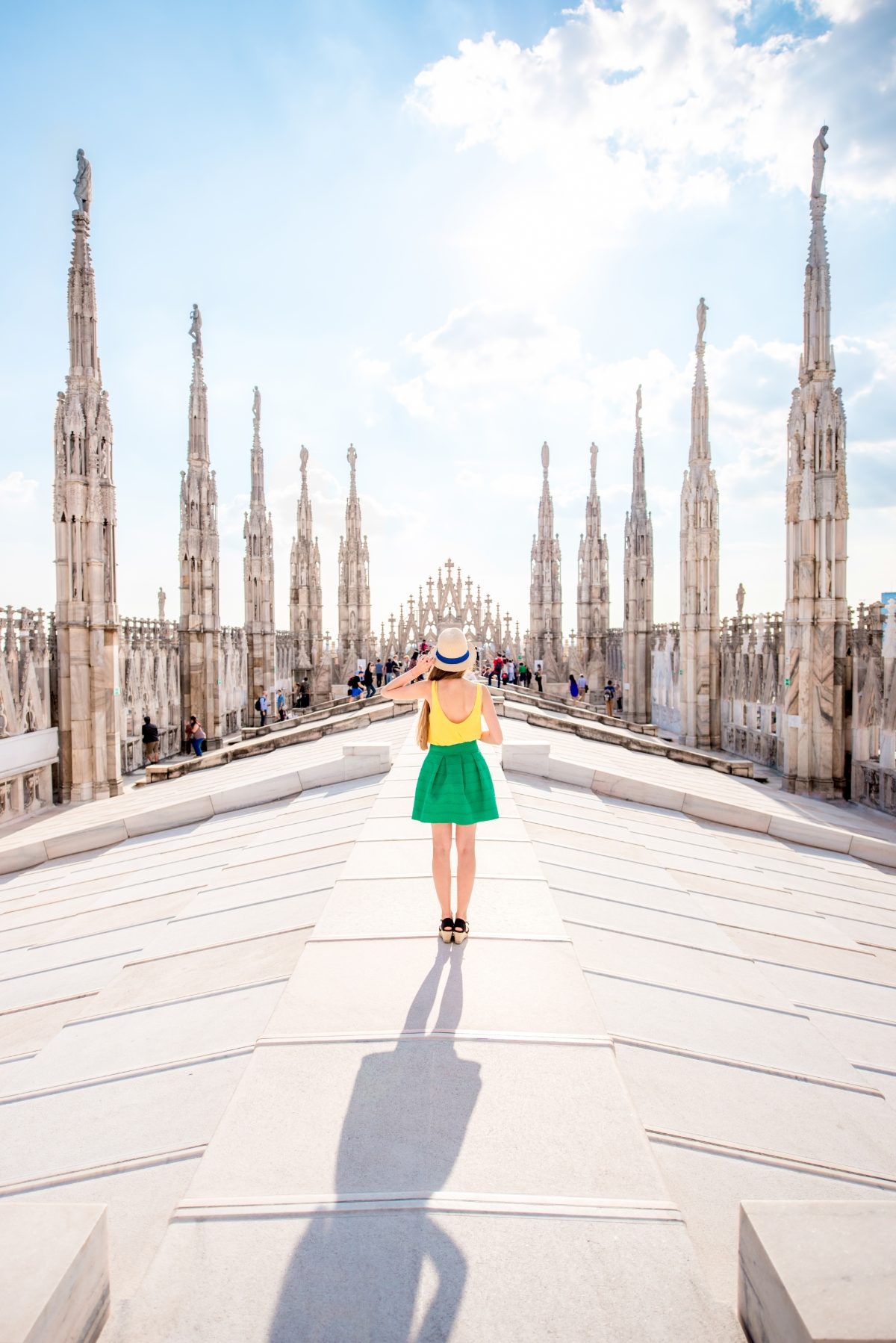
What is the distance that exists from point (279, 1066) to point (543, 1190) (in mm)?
920

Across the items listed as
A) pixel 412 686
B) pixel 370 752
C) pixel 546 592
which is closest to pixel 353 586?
pixel 546 592

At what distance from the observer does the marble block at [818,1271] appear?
1.39 m

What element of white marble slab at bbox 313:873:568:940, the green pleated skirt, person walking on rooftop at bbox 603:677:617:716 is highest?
the green pleated skirt

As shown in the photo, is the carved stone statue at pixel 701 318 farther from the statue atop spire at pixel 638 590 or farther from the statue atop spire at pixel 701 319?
the statue atop spire at pixel 638 590

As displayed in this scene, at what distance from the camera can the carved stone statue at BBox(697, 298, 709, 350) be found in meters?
21.8

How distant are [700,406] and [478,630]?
13.0m

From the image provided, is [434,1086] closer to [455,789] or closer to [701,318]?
[455,789]

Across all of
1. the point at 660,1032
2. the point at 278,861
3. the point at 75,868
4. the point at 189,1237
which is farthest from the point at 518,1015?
the point at 75,868

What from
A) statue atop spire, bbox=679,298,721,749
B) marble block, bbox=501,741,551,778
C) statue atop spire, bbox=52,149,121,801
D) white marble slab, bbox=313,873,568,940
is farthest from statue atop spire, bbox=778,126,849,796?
statue atop spire, bbox=52,149,121,801

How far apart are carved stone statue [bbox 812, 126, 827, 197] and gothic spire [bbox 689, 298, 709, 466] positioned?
5.84 metres

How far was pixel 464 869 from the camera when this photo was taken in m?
3.37

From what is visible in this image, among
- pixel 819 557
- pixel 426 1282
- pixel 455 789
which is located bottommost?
pixel 426 1282

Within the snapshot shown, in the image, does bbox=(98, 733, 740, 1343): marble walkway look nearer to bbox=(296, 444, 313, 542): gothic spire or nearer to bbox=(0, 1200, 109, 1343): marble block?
bbox=(0, 1200, 109, 1343): marble block

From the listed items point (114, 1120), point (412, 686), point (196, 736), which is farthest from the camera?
point (196, 736)
